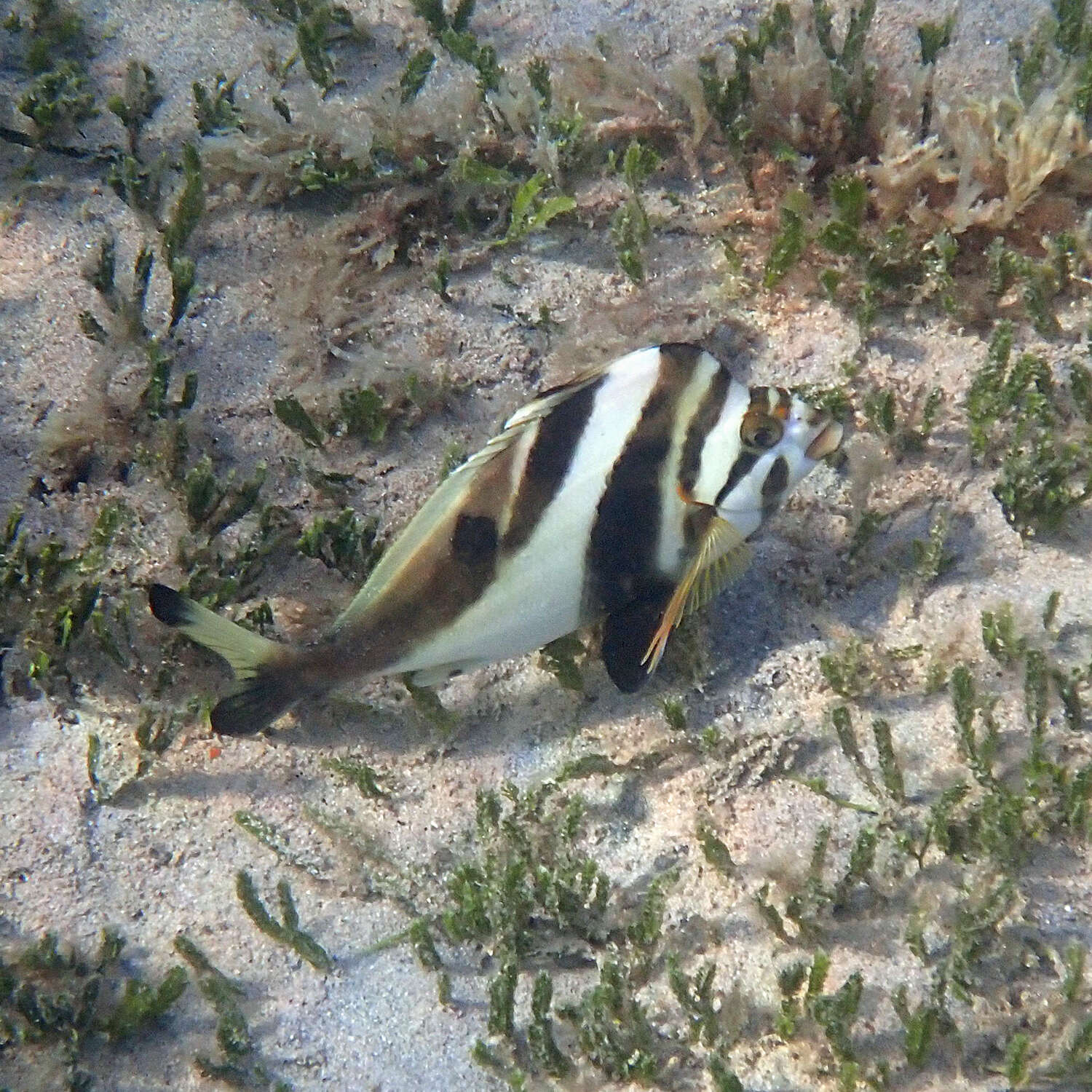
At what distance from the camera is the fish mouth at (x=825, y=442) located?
9.62 ft

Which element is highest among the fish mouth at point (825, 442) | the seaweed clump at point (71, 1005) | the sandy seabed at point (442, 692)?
the fish mouth at point (825, 442)

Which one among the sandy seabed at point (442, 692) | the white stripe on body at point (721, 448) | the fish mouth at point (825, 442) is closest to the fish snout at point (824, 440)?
the fish mouth at point (825, 442)

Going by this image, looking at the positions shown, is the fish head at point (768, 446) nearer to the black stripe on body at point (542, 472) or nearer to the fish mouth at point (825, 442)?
the fish mouth at point (825, 442)

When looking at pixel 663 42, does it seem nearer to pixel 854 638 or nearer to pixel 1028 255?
pixel 1028 255

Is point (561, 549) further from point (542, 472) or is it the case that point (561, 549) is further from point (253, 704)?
point (253, 704)

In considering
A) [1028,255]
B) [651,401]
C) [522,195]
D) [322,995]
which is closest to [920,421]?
[1028,255]

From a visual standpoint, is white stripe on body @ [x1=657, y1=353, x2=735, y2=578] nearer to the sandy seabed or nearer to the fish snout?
the fish snout

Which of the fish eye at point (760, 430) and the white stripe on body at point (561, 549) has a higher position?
the fish eye at point (760, 430)

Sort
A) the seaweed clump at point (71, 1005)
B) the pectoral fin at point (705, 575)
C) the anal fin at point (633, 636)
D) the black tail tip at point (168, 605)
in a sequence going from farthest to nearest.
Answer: the anal fin at point (633, 636) → the pectoral fin at point (705, 575) → the black tail tip at point (168, 605) → the seaweed clump at point (71, 1005)

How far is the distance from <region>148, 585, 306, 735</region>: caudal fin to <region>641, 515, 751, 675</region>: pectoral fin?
3.83 feet

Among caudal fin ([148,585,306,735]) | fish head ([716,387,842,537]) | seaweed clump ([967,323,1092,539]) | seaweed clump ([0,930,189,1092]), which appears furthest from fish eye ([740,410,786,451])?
seaweed clump ([0,930,189,1092])

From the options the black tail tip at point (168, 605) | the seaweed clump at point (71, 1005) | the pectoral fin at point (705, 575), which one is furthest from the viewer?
the pectoral fin at point (705, 575)

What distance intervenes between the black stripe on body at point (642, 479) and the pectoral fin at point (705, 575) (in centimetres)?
16

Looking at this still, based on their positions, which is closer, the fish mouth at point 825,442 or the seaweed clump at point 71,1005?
the seaweed clump at point 71,1005
